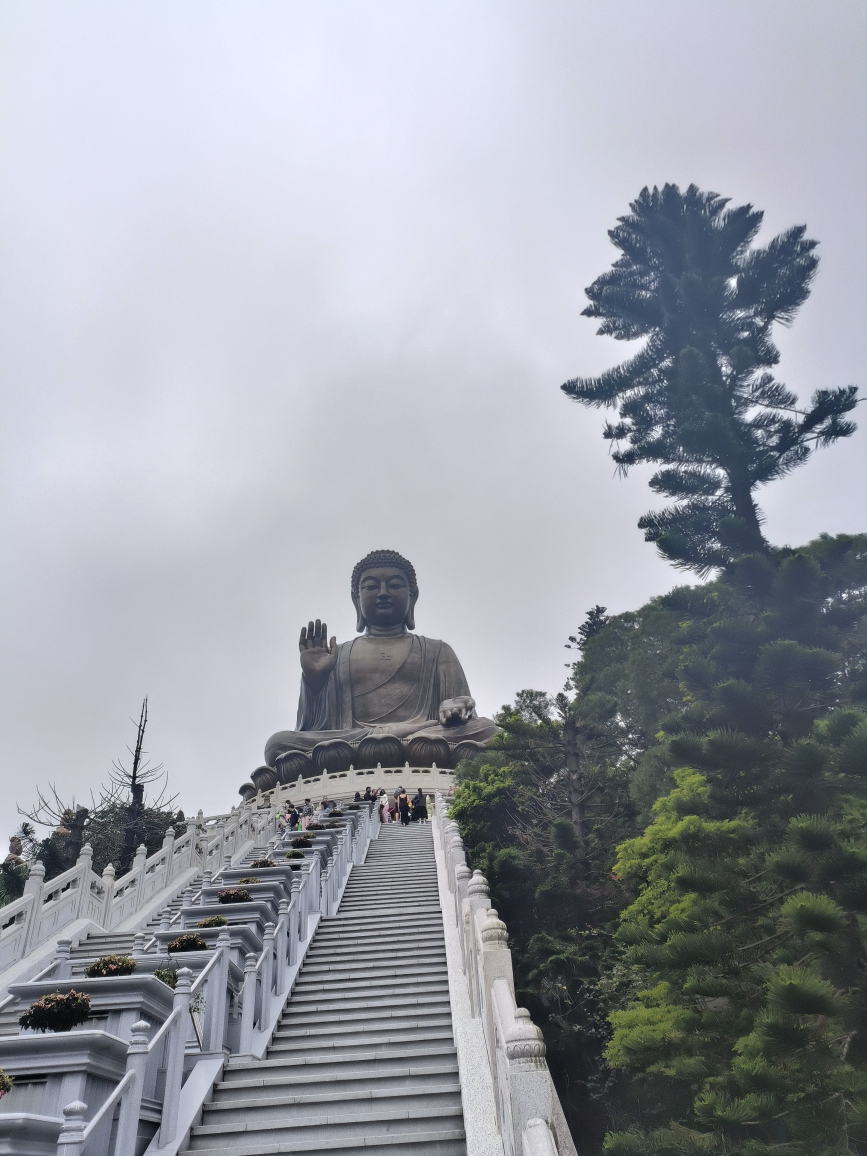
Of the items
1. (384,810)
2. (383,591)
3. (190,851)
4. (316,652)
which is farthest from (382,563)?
(190,851)

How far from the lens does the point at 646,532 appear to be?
9.19 metres

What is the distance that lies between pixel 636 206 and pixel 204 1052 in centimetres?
925

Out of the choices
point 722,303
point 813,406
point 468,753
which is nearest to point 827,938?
point 813,406

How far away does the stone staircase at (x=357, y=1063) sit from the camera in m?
4.71

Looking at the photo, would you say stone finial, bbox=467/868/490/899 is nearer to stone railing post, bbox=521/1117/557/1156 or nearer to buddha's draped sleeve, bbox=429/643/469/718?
stone railing post, bbox=521/1117/557/1156

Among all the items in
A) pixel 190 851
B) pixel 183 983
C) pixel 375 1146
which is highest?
pixel 190 851

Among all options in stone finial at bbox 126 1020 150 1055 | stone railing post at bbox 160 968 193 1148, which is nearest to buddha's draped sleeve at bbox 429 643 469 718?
stone railing post at bbox 160 968 193 1148

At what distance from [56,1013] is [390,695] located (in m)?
21.6

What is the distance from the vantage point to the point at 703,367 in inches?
360

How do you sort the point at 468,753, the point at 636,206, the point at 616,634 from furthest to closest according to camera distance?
the point at 468,753, the point at 616,634, the point at 636,206

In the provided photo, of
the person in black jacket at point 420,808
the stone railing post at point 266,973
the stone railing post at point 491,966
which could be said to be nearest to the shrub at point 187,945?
the stone railing post at point 266,973

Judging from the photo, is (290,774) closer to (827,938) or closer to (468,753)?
(468,753)

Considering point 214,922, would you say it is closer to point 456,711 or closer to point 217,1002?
point 217,1002

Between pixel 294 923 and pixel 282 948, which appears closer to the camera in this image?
pixel 282 948
